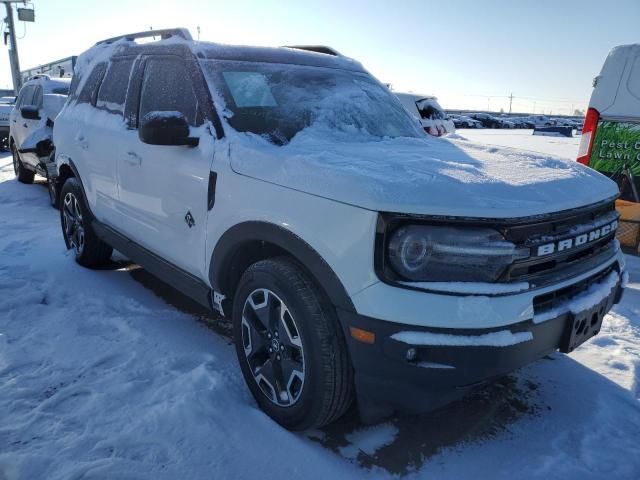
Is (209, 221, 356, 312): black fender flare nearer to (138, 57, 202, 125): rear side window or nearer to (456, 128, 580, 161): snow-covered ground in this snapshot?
(138, 57, 202, 125): rear side window

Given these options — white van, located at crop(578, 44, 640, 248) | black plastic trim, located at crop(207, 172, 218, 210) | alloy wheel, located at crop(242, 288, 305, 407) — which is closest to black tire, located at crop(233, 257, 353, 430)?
alloy wheel, located at crop(242, 288, 305, 407)

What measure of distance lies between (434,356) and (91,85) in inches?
150

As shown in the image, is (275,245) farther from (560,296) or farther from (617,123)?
(617,123)

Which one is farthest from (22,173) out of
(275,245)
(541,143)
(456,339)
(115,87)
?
(541,143)

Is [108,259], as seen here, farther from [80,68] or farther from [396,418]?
[396,418]

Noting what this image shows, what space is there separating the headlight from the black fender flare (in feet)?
0.84

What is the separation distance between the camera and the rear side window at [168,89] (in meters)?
2.98

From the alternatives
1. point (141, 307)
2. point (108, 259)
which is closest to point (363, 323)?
point (141, 307)

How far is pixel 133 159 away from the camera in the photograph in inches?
131

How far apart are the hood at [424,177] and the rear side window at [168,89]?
614mm

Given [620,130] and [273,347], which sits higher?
[620,130]

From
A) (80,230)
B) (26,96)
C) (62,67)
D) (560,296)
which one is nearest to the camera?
(560,296)

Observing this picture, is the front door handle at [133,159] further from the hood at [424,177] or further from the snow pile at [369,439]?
the snow pile at [369,439]

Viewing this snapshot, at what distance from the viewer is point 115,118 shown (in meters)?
3.74
